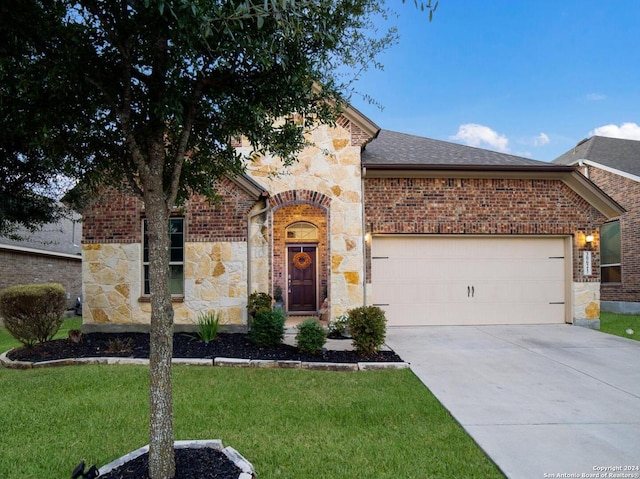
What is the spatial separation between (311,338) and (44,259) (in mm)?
16645

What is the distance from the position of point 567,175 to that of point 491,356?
5830 millimetres

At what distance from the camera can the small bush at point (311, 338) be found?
7.31 m

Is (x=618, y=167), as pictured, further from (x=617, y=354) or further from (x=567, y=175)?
(x=617, y=354)

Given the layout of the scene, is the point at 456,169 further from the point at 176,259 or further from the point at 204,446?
the point at 204,446

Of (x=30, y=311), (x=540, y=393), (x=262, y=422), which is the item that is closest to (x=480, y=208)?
(x=540, y=393)

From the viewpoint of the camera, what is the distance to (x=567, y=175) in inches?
422

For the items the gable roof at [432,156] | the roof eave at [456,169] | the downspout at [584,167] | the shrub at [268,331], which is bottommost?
the shrub at [268,331]

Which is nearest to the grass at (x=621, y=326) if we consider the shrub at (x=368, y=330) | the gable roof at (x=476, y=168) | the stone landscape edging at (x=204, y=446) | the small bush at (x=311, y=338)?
the gable roof at (x=476, y=168)

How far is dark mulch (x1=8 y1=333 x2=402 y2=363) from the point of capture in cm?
723

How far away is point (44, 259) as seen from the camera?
1880 centimetres

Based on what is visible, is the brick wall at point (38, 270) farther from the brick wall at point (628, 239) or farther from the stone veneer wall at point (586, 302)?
the brick wall at point (628, 239)

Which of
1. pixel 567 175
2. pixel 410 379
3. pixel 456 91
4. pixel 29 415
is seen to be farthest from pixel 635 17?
pixel 29 415

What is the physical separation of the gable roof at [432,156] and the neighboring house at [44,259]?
1100cm

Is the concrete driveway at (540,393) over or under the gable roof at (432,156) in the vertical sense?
under
